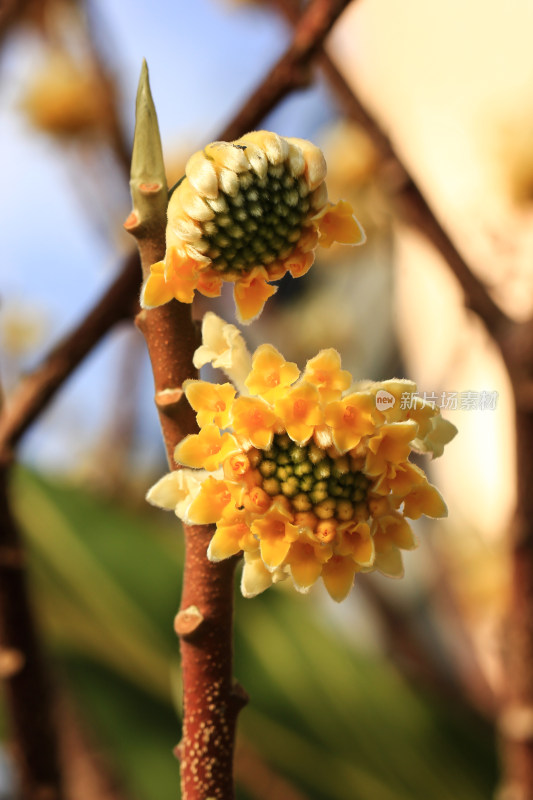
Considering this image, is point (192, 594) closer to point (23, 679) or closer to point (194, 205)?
point (194, 205)

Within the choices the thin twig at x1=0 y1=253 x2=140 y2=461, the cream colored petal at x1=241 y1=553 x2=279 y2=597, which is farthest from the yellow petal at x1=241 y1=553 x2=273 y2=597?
the thin twig at x1=0 y1=253 x2=140 y2=461

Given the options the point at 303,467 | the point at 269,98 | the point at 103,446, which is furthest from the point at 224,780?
the point at 103,446

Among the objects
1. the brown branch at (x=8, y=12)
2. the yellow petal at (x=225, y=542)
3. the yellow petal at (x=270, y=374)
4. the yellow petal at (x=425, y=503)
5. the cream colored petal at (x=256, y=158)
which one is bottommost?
the yellow petal at (x=425, y=503)

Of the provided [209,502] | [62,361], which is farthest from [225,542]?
[62,361]

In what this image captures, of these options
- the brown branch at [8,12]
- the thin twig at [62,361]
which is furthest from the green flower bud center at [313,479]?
the brown branch at [8,12]

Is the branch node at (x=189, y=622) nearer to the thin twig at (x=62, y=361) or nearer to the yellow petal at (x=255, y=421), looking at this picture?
the yellow petal at (x=255, y=421)

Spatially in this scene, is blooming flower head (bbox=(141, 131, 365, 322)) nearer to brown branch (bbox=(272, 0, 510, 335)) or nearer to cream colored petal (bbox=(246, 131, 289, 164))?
cream colored petal (bbox=(246, 131, 289, 164))
